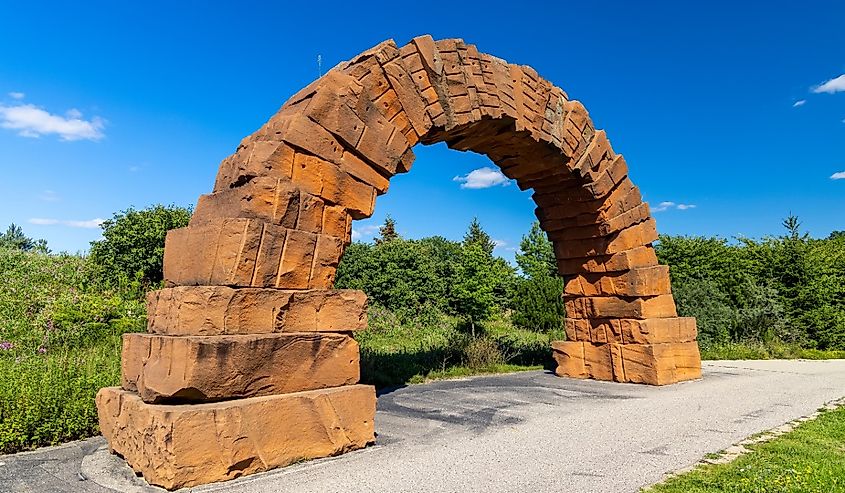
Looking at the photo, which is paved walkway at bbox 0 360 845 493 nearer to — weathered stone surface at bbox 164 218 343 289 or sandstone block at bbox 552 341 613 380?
sandstone block at bbox 552 341 613 380

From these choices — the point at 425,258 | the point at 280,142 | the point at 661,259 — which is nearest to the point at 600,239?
the point at 280,142

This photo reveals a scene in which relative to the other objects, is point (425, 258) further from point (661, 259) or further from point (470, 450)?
point (470, 450)

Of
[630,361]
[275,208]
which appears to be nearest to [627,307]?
[630,361]

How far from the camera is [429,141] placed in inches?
275

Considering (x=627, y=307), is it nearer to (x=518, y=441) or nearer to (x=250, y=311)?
(x=518, y=441)

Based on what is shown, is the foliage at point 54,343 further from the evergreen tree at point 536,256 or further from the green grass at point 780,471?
the evergreen tree at point 536,256

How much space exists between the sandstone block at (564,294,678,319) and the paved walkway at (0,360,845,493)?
114 centimetres

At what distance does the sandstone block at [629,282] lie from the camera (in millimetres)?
8859

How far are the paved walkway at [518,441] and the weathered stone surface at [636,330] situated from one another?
76 cm

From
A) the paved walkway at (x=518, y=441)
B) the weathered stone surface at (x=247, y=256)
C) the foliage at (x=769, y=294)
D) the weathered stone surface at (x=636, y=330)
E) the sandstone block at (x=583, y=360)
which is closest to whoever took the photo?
the paved walkway at (x=518, y=441)

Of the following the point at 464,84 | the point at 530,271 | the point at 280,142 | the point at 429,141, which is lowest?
the point at 280,142

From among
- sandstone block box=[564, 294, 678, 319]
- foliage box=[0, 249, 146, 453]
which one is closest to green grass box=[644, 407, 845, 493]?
sandstone block box=[564, 294, 678, 319]

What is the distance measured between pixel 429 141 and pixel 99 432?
184 inches

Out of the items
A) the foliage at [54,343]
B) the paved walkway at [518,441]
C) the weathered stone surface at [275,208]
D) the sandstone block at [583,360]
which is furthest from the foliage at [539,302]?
the weathered stone surface at [275,208]
